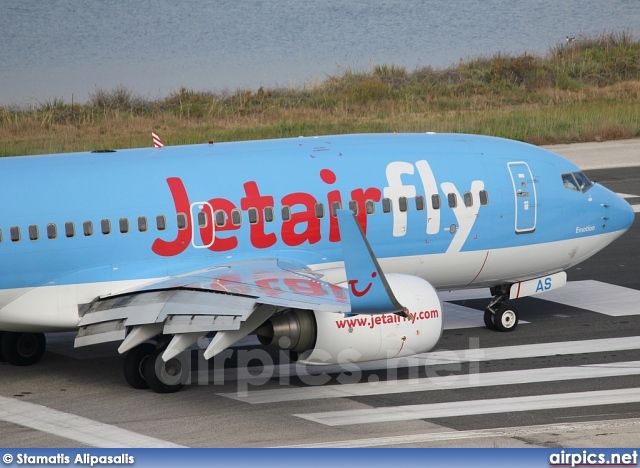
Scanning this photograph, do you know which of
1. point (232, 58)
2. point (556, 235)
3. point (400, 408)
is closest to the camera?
point (400, 408)

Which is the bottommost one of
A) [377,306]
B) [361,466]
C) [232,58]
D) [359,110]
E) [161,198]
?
[361,466]

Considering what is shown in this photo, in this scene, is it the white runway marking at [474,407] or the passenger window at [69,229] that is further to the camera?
the passenger window at [69,229]

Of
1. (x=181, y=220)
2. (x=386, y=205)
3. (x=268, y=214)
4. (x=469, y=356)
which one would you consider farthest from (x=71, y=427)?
(x=469, y=356)

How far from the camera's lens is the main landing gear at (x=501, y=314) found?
2420cm

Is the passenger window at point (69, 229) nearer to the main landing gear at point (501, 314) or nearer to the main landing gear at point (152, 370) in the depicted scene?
the main landing gear at point (152, 370)

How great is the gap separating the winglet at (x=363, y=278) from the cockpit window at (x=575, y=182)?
29.4 feet

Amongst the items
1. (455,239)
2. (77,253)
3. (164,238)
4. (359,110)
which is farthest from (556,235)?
(359,110)

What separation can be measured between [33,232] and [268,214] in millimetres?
4360

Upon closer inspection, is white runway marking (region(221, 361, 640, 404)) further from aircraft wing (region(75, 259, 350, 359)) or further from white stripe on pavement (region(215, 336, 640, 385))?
aircraft wing (region(75, 259, 350, 359))

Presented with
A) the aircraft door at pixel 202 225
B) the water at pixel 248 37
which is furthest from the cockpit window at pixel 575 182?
the water at pixel 248 37

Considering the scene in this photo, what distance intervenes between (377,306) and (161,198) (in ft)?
20.3

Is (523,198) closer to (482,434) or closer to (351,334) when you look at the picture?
(351,334)

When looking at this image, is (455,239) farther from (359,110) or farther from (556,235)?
(359,110)

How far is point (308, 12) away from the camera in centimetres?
10119
